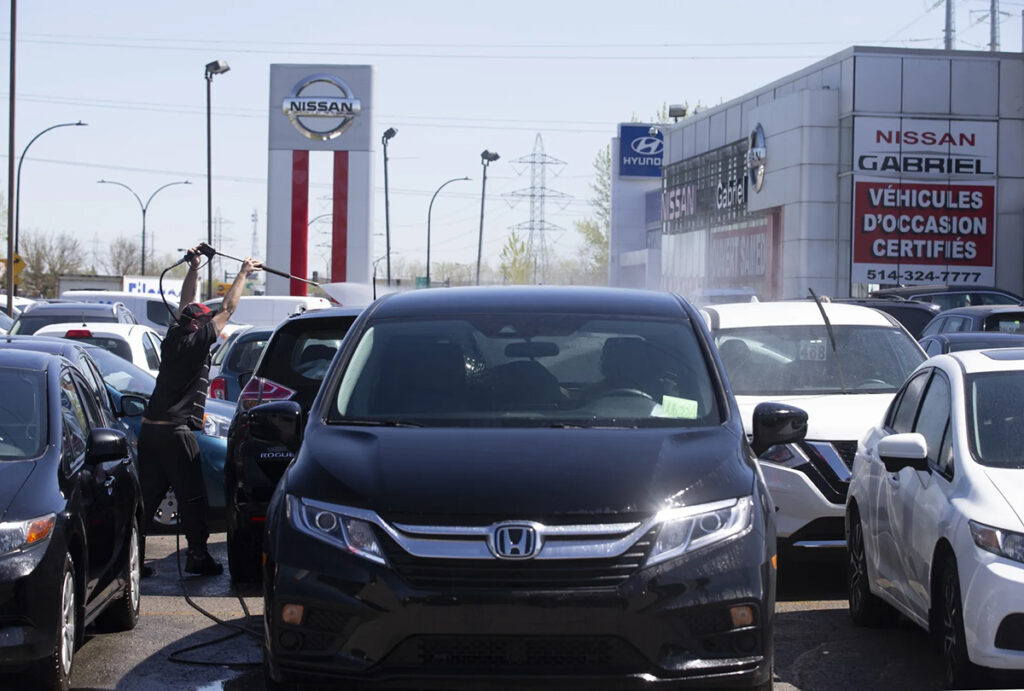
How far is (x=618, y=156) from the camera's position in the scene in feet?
266

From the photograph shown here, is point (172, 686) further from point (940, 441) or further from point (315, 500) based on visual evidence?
point (940, 441)

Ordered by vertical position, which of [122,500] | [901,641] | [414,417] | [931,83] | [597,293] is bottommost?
[901,641]

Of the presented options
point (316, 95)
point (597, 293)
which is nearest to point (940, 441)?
point (597, 293)

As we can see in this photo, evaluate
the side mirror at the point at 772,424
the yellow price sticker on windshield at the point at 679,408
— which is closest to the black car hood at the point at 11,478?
the yellow price sticker on windshield at the point at 679,408

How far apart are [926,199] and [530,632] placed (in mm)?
37176

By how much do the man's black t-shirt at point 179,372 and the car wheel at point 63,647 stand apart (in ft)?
10.4

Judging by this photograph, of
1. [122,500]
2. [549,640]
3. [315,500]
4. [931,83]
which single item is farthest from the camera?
[931,83]

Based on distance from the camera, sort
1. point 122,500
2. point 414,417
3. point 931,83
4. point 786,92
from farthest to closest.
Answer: point 786,92 → point 931,83 → point 122,500 → point 414,417

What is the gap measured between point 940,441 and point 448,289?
2.36 m

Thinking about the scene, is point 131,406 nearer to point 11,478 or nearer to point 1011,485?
point 11,478

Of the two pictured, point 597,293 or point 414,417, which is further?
point 597,293

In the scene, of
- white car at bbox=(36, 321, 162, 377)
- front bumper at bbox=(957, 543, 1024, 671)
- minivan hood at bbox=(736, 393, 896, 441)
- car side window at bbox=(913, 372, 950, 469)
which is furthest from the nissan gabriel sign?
front bumper at bbox=(957, 543, 1024, 671)

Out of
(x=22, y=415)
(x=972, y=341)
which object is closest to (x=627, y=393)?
(x=22, y=415)

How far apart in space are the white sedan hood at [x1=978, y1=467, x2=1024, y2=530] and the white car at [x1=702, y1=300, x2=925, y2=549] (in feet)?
8.17
